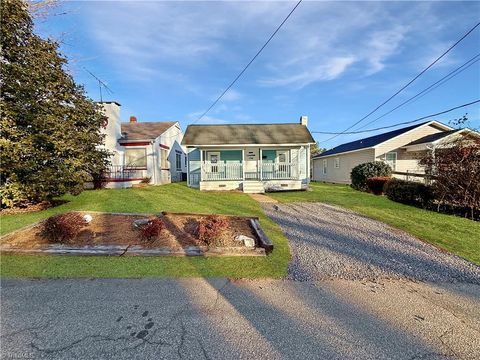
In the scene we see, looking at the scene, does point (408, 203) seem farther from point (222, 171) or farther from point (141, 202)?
point (141, 202)

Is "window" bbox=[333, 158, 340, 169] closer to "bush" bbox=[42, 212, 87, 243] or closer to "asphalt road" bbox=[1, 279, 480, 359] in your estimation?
"asphalt road" bbox=[1, 279, 480, 359]

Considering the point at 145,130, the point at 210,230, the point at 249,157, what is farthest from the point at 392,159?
the point at 145,130

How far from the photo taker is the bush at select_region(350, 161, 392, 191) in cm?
1496

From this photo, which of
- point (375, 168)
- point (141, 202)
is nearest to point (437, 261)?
point (141, 202)

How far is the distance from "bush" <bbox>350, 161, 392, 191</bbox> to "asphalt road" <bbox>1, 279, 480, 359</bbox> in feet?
40.5

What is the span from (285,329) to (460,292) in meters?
2.83

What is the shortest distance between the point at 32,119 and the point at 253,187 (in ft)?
35.6

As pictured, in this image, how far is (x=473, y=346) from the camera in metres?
2.37

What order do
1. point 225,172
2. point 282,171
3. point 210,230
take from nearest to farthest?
point 210,230 < point 225,172 < point 282,171

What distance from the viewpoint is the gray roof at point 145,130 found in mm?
17984

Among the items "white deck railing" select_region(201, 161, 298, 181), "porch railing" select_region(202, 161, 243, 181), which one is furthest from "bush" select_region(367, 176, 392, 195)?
"porch railing" select_region(202, 161, 243, 181)

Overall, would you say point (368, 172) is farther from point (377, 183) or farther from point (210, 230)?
point (210, 230)

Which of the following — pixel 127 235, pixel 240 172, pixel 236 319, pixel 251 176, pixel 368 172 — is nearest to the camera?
pixel 236 319

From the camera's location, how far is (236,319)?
8.98 ft
